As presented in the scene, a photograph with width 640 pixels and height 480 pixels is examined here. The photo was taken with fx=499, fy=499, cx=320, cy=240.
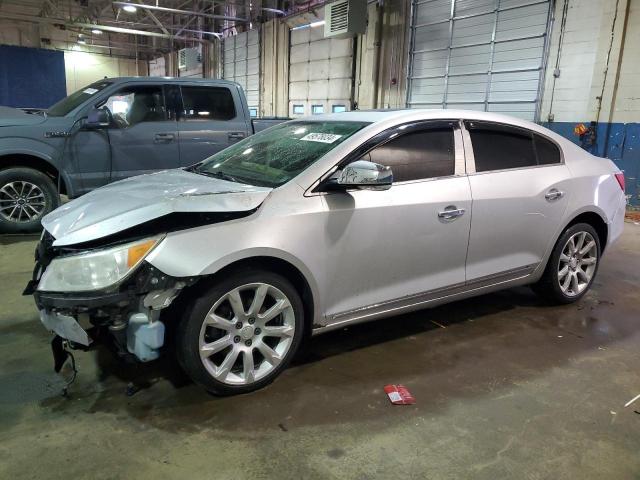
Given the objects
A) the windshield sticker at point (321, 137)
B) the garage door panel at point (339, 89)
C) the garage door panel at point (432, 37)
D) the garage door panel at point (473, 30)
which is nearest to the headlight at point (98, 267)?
the windshield sticker at point (321, 137)

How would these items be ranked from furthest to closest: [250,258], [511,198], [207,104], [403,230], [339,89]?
[339,89], [207,104], [511,198], [403,230], [250,258]

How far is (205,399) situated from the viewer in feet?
8.50

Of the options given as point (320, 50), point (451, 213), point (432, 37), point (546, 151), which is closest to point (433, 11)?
point (432, 37)

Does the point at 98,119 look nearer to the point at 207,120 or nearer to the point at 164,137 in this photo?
the point at 164,137

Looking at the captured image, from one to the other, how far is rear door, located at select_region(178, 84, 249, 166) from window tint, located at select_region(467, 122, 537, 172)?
398 centimetres

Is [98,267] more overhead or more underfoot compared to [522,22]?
more underfoot

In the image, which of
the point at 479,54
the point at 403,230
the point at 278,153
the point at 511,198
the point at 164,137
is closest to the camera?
the point at 403,230

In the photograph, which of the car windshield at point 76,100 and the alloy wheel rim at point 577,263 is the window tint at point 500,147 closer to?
the alloy wheel rim at point 577,263

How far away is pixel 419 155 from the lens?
310 centimetres

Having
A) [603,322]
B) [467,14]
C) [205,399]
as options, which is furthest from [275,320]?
[467,14]

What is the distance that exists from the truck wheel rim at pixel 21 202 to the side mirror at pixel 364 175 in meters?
4.73

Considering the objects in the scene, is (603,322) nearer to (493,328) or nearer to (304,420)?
(493,328)

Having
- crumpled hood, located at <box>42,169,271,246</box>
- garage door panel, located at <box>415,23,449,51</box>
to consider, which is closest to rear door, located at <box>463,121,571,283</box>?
crumpled hood, located at <box>42,169,271,246</box>

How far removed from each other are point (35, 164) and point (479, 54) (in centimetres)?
856
